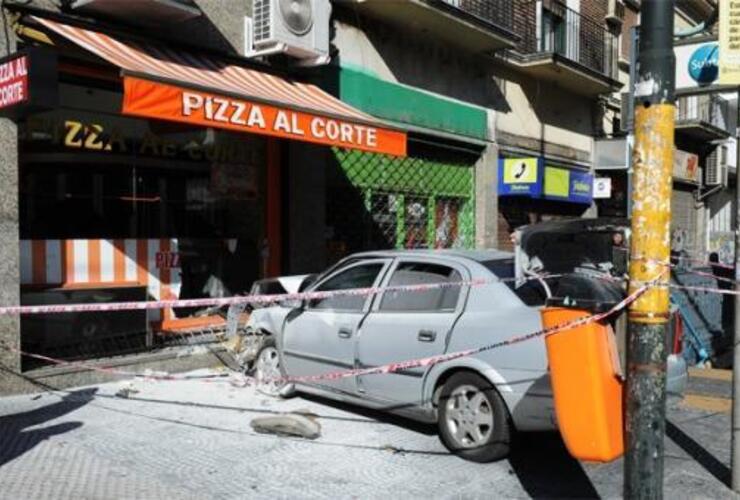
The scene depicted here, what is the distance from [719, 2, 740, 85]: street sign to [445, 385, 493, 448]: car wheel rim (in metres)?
2.75

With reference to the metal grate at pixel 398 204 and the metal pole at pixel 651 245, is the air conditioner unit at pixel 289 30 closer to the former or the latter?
the metal grate at pixel 398 204

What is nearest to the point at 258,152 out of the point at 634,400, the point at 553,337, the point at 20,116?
the point at 20,116

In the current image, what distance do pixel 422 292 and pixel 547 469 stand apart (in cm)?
166

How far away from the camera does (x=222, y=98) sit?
7555 mm

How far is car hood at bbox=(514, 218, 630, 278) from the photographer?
7.05m

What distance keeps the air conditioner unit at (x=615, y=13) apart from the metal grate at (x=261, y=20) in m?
13.4

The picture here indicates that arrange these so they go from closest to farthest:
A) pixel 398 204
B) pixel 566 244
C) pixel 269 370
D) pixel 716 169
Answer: pixel 269 370 < pixel 566 244 < pixel 398 204 < pixel 716 169

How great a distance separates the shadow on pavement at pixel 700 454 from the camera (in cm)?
547

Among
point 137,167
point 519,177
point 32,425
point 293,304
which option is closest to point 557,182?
point 519,177

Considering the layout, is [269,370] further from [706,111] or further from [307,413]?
[706,111]

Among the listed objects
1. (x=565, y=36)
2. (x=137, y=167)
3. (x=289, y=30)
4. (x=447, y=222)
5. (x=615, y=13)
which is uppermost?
(x=615, y=13)

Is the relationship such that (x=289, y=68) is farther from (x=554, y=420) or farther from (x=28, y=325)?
(x=554, y=420)

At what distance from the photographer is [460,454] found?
5664mm

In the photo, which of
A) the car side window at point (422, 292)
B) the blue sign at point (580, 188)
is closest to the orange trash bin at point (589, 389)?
the car side window at point (422, 292)
